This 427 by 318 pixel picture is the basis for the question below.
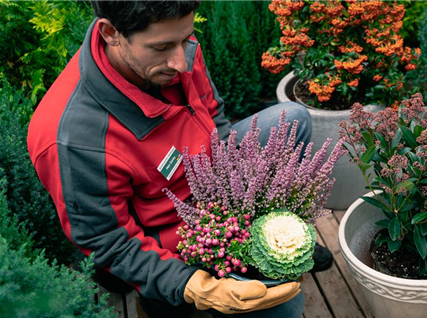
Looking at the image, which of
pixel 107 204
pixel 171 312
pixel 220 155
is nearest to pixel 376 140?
pixel 220 155

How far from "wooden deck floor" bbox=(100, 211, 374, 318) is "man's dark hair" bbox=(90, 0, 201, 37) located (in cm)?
153

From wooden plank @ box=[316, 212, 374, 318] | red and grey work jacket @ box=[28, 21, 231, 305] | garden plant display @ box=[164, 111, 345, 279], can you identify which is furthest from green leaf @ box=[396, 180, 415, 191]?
wooden plank @ box=[316, 212, 374, 318]

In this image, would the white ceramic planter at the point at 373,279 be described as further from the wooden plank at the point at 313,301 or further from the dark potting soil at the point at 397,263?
the wooden plank at the point at 313,301

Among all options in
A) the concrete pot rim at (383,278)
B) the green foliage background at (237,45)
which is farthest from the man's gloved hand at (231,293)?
the green foliage background at (237,45)

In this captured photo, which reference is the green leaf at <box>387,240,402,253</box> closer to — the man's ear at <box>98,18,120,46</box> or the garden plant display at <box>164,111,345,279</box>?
the garden plant display at <box>164,111,345,279</box>

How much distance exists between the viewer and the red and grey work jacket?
60.9 inches

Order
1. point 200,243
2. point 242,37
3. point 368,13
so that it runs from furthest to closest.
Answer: point 242,37
point 368,13
point 200,243

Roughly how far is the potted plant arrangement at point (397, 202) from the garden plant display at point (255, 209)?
204 mm

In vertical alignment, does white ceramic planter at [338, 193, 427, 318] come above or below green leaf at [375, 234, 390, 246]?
below

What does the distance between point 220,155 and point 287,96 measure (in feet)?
4.30

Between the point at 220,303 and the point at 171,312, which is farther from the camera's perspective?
the point at 171,312

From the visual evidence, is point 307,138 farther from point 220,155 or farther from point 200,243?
point 200,243

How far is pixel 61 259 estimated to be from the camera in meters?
2.11

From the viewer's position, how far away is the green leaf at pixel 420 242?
1.74 metres
